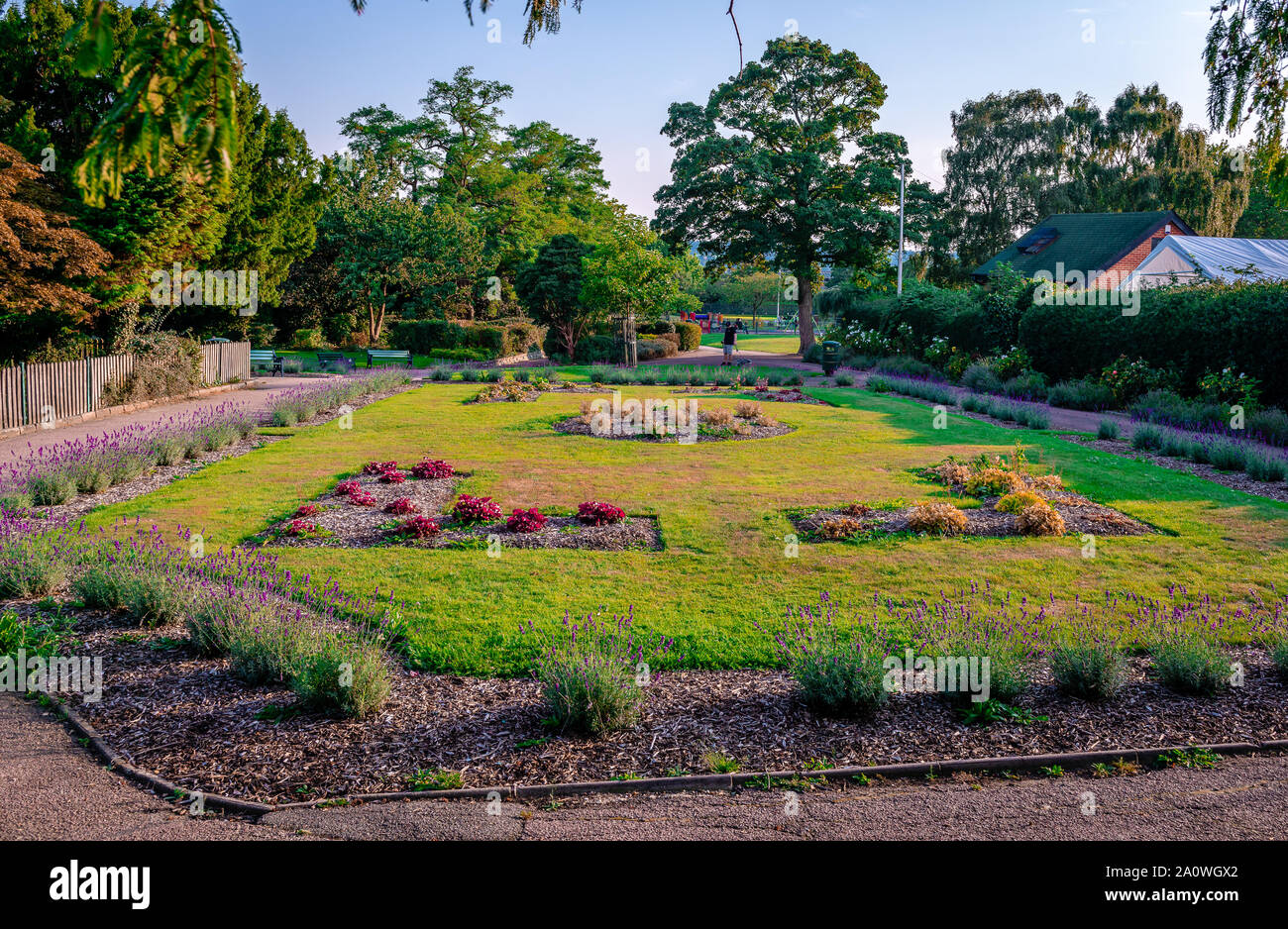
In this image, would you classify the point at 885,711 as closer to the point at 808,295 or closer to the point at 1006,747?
the point at 1006,747

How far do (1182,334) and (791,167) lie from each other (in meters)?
22.8

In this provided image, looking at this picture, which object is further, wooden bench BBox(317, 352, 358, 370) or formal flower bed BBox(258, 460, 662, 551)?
wooden bench BBox(317, 352, 358, 370)

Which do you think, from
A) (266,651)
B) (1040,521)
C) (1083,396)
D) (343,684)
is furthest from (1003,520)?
(1083,396)

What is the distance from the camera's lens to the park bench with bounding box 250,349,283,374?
3023 cm

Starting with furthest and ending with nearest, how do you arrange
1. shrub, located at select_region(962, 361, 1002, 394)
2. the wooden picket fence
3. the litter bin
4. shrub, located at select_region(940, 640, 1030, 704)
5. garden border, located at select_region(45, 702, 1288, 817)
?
1. the litter bin
2. shrub, located at select_region(962, 361, 1002, 394)
3. the wooden picket fence
4. shrub, located at select_region(940, 640, 1030, 704)
5. garden border, located at select_region(45, 702, 1288, 817)

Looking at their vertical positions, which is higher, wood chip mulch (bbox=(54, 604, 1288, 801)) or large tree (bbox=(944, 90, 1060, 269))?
large tree (bbox=(944, 90, 1060, 269))

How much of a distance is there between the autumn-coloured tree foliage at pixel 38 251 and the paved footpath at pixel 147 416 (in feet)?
7.16

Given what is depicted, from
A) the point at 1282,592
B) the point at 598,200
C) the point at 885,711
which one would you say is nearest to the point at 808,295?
the point at 598,200

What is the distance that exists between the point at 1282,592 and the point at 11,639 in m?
9.93

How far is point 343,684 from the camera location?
196 inches

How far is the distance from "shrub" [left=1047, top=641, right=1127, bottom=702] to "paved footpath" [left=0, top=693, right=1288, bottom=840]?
2.78 ft

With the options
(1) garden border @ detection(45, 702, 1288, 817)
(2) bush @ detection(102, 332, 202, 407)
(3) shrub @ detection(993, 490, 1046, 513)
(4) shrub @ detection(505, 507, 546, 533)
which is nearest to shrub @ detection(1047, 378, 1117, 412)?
(3) shrub @ detection(993, 490, 1046, 513)

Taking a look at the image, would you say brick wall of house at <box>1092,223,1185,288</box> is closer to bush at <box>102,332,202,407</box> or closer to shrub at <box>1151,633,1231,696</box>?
bush at <box>102,332,202,407</box>

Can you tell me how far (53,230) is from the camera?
50.1ft
